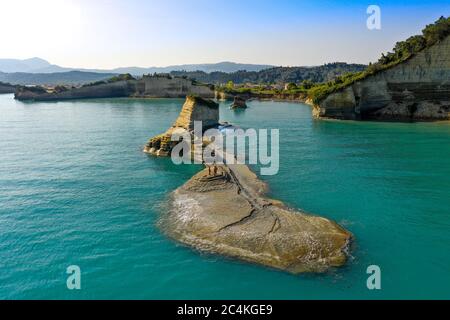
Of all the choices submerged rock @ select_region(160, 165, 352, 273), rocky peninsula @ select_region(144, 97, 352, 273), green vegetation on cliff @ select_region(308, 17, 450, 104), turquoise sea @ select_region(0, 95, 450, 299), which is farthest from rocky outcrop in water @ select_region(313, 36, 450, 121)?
submerged rock @ select_region(160, 165, 352, 273)

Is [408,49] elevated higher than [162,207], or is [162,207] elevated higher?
[408,49]

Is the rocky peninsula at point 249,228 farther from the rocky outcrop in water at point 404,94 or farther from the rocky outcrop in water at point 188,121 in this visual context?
the rocky outcrop in water at point 404,94

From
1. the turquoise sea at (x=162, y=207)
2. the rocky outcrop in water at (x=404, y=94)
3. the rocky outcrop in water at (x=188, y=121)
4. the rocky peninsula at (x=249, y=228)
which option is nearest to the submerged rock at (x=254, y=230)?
the rocky peninsula at (x=249, y=228)

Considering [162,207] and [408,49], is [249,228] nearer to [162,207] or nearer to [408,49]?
[162,207]

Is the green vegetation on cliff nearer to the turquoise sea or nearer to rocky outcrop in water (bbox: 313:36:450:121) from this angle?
rocky outcrop in water (bbox: 313:36:450:121)

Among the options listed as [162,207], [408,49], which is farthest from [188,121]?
[408,49]
